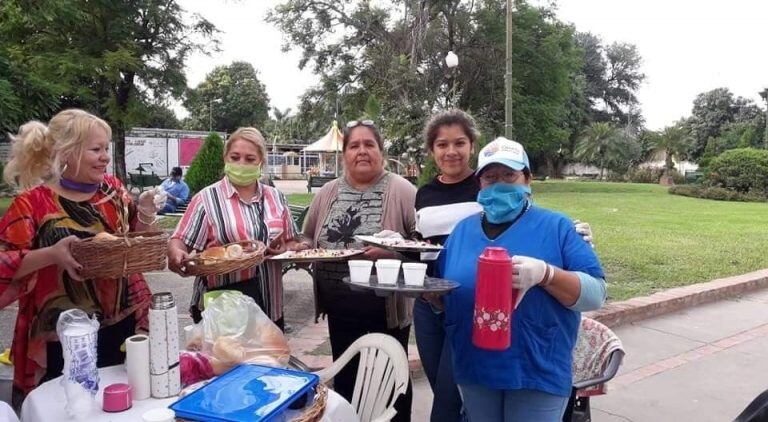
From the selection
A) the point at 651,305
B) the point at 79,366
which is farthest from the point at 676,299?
the point at 79,366

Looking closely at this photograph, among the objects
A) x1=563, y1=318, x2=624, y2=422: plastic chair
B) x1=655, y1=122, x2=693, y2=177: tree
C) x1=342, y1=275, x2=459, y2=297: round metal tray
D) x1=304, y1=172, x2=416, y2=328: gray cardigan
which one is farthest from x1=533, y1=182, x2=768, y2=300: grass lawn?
x1=655, y1=122, x2=693, y2=177: tree

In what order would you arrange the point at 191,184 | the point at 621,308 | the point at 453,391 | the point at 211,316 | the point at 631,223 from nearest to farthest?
the point at 211,316, the point at 453,391, the point at 621,308, the point at 191,184, the point at 631,223

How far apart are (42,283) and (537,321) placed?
6.59 feet

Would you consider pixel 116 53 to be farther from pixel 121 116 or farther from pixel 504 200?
pixel 504 200

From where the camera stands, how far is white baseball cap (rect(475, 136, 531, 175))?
84.0 inches

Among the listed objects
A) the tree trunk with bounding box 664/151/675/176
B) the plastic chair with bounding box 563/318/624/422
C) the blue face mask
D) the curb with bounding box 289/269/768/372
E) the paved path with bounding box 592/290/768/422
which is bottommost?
the paved path with bounding box 592/290/768/422

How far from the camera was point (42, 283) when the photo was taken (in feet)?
7.76

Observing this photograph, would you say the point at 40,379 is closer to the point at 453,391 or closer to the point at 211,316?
the point at 211,316

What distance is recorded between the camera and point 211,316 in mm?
2270

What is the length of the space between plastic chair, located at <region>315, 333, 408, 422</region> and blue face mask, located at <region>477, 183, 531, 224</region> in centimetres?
80

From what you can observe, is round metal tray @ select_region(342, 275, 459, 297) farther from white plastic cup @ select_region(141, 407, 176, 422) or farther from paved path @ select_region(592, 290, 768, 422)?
paved path @ select_region(592, 290, 768, 422)

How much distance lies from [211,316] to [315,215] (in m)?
1.07

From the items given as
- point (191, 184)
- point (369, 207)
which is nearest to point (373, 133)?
point (369, 207)

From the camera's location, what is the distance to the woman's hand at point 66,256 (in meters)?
2.16
